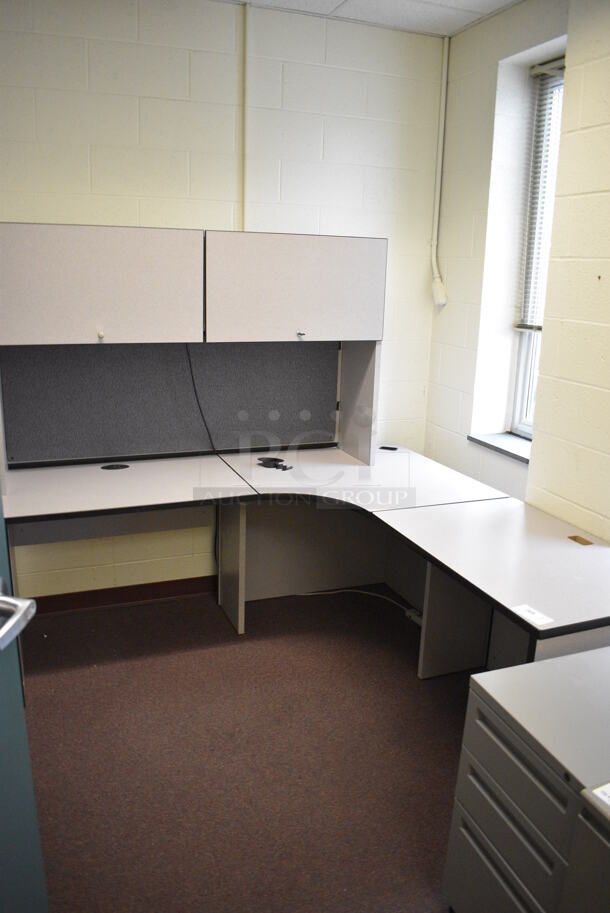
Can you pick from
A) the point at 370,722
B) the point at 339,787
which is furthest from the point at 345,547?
the point at 339,787

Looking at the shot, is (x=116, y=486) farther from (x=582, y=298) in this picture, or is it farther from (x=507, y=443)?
(x=582, y=298)

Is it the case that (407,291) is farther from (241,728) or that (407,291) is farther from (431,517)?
(241,728)

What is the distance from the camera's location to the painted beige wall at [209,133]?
2.79m

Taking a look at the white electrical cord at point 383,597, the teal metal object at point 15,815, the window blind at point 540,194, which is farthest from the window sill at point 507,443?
the teal metal object at point 15,815

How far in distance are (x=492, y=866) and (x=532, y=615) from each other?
58 cm

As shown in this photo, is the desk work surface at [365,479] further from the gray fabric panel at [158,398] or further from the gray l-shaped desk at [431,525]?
the gray fabric panel at [158,398]

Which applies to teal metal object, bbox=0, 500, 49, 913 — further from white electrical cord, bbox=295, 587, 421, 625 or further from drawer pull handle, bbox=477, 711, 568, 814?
white electrical cord, bbox=295, 587, 421, 625

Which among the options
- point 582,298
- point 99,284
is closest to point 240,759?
point 99,284

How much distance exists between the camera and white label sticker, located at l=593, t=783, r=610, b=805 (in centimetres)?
131

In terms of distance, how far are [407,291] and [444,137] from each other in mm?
710

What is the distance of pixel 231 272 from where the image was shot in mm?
2754

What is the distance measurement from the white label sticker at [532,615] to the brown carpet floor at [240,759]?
0.69m

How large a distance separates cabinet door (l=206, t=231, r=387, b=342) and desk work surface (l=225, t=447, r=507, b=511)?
1.80ft

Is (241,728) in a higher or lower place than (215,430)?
lower
